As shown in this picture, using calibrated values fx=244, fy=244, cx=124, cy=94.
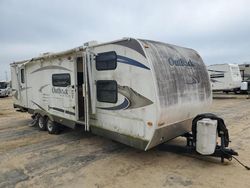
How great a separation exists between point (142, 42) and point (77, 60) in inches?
101

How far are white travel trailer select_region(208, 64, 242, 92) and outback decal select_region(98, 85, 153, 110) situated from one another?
52.3 feet

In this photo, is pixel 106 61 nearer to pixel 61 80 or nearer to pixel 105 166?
pixel 61 80

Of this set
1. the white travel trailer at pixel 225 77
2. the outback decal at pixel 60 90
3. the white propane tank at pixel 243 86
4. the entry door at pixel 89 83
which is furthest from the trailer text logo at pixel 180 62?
the white propane tank at pixel 243 86

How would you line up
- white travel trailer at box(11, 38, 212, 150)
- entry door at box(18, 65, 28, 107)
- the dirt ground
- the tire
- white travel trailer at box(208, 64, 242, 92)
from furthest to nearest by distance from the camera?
white travel trailer at box(208, 64, 242, 92), entry door at box(18, 65, 28, 107), the tire, white travel trailer at box(11, 38, 212, 150), the dirt ground

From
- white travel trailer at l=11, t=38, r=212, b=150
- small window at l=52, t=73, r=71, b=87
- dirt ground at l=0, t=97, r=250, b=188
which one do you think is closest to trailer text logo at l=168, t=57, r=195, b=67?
white travel trailer at l=11, t=38, r=212, b=150

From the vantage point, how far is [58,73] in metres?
7.55

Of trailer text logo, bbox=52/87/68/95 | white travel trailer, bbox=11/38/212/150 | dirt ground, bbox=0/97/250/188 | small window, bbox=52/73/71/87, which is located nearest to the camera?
dirt ground, bbox=0/97/250/188

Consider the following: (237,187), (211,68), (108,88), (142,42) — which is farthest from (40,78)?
(211,68)

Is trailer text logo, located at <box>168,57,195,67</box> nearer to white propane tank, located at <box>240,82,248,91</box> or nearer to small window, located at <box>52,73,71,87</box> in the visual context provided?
small window, located at <box>52,73,71,87</box>

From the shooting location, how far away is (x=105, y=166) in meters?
5.25

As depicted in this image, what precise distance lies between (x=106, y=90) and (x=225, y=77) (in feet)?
52.4

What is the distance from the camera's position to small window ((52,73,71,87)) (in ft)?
23.4

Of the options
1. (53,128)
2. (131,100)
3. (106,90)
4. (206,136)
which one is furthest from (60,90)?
(206,136)

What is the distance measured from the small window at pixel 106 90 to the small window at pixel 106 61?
1.12 ft
